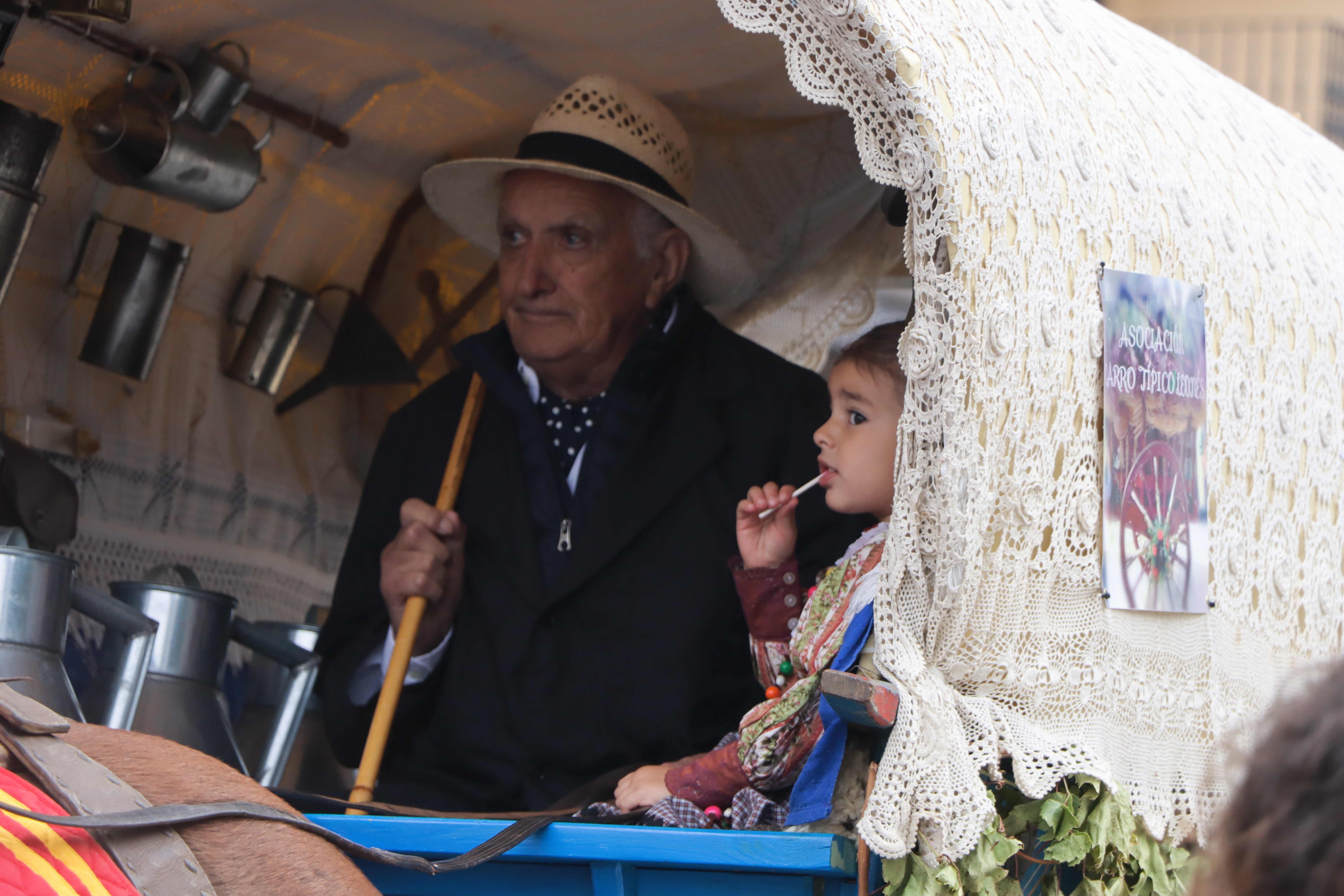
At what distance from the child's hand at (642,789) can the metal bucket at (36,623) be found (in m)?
0.89

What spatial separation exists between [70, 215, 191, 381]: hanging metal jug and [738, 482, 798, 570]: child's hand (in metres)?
Answer: 1.51

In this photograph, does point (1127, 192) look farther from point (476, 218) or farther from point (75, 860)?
point (476, 218)

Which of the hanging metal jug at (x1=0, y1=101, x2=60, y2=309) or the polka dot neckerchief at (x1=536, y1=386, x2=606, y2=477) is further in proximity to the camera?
the polka dot neckerchief at (x1=536, y1=386, x2=606, y2=477)

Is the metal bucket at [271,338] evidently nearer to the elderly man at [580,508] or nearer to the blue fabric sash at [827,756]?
the elderly man at [580,508]

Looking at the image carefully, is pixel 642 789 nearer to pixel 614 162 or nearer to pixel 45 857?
pixel 45 857

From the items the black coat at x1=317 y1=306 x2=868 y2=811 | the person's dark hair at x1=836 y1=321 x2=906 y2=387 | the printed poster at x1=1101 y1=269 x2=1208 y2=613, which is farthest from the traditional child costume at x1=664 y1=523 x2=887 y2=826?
the black coat at x1=317 y1=306 x2=868 y2=811

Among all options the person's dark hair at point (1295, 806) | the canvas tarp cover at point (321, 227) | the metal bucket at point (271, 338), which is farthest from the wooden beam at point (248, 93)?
the person's dark hair at point (1295, 806)

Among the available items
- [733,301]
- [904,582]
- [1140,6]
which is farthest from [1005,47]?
[1140,6]

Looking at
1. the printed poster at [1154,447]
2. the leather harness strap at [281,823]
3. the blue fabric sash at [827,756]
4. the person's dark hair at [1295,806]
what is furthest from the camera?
the printed poster at [1154,447]

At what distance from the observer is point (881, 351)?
212 cm

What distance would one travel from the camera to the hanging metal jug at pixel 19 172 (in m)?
2.50

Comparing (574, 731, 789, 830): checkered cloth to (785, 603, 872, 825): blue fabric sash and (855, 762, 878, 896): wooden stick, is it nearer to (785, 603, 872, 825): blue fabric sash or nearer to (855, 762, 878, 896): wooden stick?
(785, 603, 872, 825): blue fabric sash

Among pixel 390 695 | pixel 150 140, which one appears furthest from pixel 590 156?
pixel 390 695

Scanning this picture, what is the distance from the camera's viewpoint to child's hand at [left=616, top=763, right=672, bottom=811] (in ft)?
7.36
